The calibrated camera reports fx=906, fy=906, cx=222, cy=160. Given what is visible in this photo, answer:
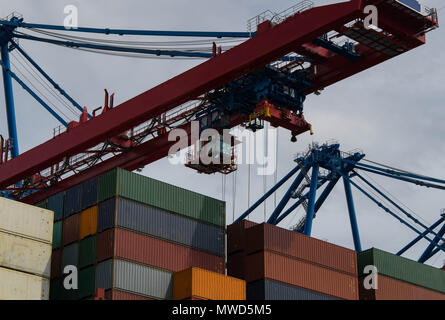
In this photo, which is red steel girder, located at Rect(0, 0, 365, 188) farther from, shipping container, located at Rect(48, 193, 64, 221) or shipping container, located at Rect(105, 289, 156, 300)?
shipping container, located at Rect(105, 289, 156, 300)

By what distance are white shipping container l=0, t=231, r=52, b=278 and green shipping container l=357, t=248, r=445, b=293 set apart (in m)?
22.2

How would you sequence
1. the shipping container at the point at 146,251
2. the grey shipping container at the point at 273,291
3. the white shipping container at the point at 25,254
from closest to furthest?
the white shipping container at the point at 25,254
the shipping container at the point at 146,251
the grey shipping container at the point at 273,291

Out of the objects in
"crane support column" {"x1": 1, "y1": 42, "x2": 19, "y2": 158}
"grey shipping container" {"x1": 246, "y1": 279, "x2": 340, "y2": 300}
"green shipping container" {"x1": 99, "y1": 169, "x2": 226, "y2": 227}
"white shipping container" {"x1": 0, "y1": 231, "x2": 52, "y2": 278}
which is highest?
"crane support column" {"x1": 1, "y1": 42, "x2": 19, "y2": 158}

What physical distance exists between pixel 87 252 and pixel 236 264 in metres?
9.66

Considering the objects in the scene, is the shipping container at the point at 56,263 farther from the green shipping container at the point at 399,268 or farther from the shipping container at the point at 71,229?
the green shipping container at the point at 399,268

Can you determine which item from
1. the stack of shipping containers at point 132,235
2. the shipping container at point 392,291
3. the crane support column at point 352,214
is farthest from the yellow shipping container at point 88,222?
the crane support column at point 352,214

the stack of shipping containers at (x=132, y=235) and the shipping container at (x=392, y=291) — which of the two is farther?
the shipping container at (x=392, y=291)

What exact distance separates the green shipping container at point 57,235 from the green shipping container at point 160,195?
4.18m

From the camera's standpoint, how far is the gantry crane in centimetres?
4697

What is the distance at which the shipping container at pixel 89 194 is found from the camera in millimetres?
A: 51463

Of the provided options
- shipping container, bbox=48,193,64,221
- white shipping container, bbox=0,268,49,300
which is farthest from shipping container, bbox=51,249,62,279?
white shipping container, bbox=0,268,49,300

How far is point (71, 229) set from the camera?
172ft

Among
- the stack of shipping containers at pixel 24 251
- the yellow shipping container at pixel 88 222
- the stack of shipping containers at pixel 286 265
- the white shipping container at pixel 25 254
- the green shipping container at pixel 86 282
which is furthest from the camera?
the stack of shipping containers at pixel 286 265

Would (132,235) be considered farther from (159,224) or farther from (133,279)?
(133,279)
